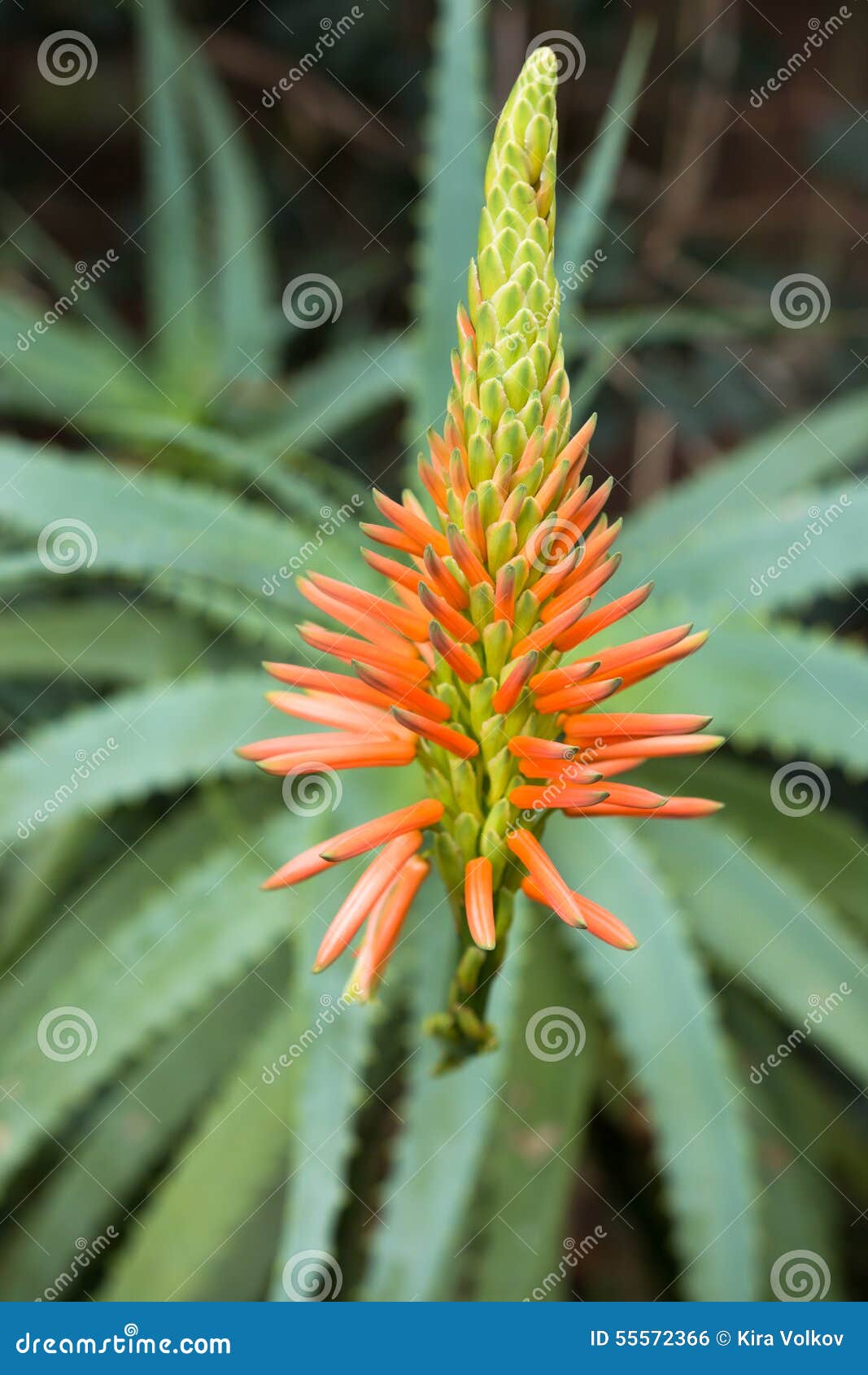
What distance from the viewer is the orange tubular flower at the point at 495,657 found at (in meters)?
0.40

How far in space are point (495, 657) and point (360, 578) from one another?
21.4 inches

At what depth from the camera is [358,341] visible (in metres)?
1.53

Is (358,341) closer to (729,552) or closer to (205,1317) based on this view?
(729,552)

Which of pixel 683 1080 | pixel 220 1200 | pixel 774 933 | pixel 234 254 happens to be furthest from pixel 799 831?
pixel 234 254

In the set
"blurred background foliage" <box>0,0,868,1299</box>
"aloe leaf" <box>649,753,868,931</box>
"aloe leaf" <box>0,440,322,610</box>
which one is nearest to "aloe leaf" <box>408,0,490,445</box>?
"blurred background foliage" <box>0,0,868,1299</box>

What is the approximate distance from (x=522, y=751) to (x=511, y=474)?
0.35 feet

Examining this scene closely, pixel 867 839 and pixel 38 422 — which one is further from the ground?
pixel 867 839

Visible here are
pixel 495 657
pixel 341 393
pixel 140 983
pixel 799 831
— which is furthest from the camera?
pixel 341 393

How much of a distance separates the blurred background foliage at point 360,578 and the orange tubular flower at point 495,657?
272 millimetres

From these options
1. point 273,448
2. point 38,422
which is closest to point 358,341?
point 273,448

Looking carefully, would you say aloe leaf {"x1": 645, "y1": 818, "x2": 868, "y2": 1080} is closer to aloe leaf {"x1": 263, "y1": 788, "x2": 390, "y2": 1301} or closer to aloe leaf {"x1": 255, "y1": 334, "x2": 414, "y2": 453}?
aloe leaf {"x1": 263, "y1": 788, "x2": 390, "y2": 1301}

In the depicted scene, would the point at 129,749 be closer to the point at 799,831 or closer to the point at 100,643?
the point at 100,643

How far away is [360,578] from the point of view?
96 cm

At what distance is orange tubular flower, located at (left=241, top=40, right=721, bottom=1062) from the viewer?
0.40 metres
